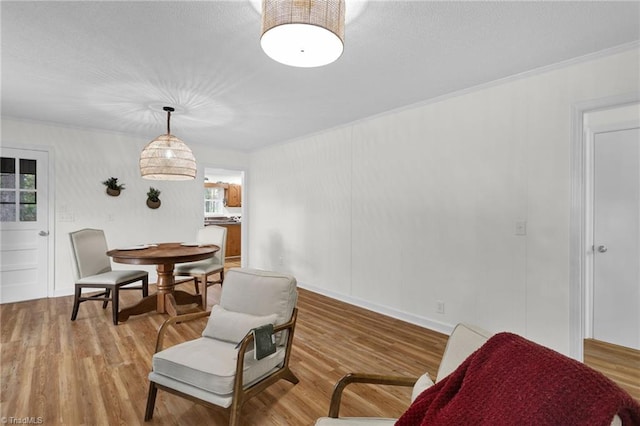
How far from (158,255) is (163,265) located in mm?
361

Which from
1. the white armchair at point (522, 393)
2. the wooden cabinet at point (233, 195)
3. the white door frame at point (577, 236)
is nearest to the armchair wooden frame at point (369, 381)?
the white armchair at point (522, 393)

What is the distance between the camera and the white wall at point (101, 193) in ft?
13.8

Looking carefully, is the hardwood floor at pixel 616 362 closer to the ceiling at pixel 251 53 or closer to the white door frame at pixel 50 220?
the ceiling at pixel 251 53

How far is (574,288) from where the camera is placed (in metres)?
2.37

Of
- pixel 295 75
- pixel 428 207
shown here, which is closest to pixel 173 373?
pixel 295 75

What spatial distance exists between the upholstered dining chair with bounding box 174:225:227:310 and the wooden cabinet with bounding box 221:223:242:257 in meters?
3.18

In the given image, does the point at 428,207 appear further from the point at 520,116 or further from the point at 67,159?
the point at 67,159

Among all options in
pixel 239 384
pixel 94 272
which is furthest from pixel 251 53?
pixel 94 272

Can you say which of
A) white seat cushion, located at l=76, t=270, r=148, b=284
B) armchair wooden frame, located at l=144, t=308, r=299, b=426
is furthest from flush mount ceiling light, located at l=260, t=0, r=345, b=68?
white seat cushion, located at l=76, t=270, r=148, b=284

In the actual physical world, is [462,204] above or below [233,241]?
above

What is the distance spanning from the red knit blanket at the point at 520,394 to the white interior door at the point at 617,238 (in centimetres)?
300

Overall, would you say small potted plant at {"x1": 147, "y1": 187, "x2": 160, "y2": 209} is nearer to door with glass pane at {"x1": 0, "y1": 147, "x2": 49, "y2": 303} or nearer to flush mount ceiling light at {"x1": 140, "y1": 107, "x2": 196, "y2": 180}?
door with glass pane at {"x1": 0, "y1": 147, "x2": 49, "y2": 303}

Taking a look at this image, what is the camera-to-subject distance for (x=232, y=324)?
1990 mm

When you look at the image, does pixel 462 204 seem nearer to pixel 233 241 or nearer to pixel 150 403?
pixel 150 403
